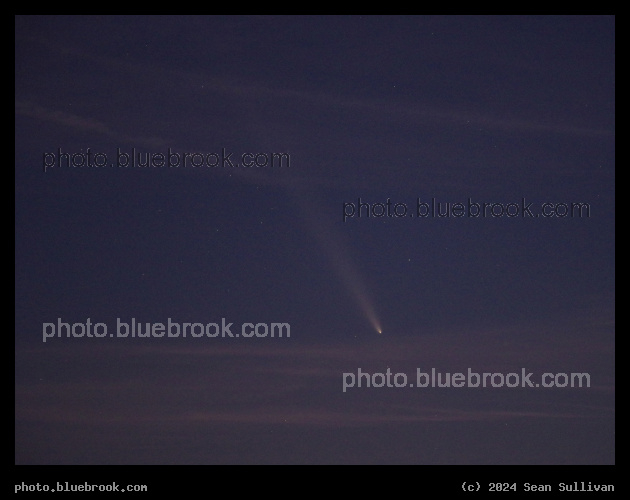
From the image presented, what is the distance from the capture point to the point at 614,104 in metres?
6.45

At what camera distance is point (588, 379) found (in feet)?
20.5
